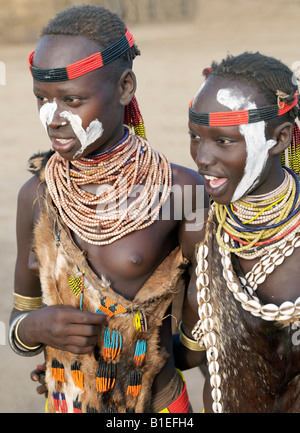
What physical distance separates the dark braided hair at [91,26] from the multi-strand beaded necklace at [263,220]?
28.8 inches

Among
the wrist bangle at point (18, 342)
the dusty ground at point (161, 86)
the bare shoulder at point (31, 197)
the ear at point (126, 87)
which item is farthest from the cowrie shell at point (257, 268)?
the dusty ground at point (161, 86)

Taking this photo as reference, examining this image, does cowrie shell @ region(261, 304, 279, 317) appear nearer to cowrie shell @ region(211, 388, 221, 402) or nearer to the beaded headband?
cowrie shell @ region(211, 388, 221, 402)

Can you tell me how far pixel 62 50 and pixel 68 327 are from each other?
3.31 ft

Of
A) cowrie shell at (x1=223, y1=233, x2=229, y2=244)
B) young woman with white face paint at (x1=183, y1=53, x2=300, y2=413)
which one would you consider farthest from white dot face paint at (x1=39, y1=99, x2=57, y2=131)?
cowrie shell at (x1=223, y1=233, x2=229, y2=244)

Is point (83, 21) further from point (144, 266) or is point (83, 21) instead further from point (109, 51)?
point (144, 266)

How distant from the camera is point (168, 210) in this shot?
90.0 inches

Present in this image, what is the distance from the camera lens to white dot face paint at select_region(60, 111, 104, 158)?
2045mm

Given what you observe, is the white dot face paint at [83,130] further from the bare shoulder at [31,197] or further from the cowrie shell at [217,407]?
the cowrie shell at [217,407]

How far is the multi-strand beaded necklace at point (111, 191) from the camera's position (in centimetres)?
221

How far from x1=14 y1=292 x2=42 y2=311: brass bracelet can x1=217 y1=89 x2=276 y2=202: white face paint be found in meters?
1.15

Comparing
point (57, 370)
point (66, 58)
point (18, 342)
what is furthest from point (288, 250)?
point (18, 342)

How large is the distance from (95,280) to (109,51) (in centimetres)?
86

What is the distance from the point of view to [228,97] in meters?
1.76
